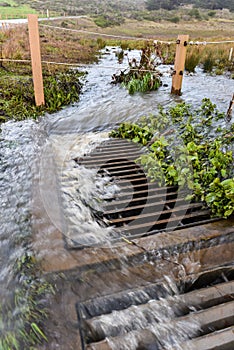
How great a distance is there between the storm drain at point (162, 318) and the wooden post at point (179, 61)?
481 centimetres

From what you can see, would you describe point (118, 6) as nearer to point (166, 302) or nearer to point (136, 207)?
point (136, 207)

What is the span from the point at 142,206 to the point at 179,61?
4.10m

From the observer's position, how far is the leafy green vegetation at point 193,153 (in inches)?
112

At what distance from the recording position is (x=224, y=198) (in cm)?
272

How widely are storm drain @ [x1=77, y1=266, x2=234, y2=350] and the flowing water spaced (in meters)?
0.52

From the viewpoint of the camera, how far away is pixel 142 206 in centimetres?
284

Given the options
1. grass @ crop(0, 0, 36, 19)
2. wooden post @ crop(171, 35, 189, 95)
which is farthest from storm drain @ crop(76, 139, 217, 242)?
grass @ crop(0, 0, 36, 19)

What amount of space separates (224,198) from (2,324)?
2102 millimetres

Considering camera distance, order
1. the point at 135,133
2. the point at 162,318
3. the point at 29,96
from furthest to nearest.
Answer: the point at 29,96, the point at 135,133, the point at 162,318

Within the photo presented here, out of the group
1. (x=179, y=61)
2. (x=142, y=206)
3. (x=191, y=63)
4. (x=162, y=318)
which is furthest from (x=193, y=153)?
(x=191, y=63)

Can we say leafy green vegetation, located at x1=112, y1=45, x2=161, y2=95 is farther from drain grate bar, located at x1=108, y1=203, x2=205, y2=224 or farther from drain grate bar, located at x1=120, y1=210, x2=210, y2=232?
drain grate bar, located at x1=120, y1=210, x2=210, y2=232

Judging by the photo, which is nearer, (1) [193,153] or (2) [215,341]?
(2) [215,341]

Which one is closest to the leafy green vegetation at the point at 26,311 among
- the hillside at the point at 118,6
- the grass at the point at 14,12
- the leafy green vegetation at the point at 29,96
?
the leafy green vegetation at the point at 29,96

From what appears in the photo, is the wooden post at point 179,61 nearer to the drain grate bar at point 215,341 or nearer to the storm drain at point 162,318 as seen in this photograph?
the storm drain at point 162,318
